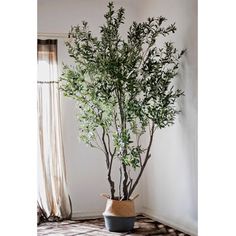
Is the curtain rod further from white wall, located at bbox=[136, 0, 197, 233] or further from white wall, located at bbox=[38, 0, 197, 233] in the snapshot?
white wall, located at bbox=[136, 0, 197, 233]

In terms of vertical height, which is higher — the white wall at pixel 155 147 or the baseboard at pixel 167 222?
the white wall at pixel 155 147

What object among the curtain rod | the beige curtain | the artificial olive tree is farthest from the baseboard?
the curtain rod

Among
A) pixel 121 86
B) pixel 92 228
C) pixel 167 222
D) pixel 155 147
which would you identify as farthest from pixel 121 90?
pixel 167 222

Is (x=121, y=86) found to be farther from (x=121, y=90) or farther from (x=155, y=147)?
(x=155, y=147)

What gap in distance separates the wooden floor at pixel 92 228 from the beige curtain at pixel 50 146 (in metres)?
0.23

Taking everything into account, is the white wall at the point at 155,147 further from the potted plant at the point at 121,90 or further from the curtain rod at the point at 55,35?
the potted plant at the point at 121,90

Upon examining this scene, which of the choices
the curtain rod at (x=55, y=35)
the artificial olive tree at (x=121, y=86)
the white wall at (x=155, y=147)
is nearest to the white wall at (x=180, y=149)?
the white wall at (x=155, y=147)

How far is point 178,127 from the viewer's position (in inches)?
191

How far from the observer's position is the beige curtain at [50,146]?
5219 mm

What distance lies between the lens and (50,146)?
527 cm

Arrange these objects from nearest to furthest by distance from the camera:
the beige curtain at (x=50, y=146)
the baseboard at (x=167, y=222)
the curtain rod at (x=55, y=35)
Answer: the baseboard at (x=167, y=222) < the beige curtain at (x=50, y=146) < the curtain rod at (x=55, y=35)

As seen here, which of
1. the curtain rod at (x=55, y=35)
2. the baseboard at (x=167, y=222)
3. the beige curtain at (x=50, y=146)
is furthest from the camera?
the curtain rod at (x=55, y=35)
